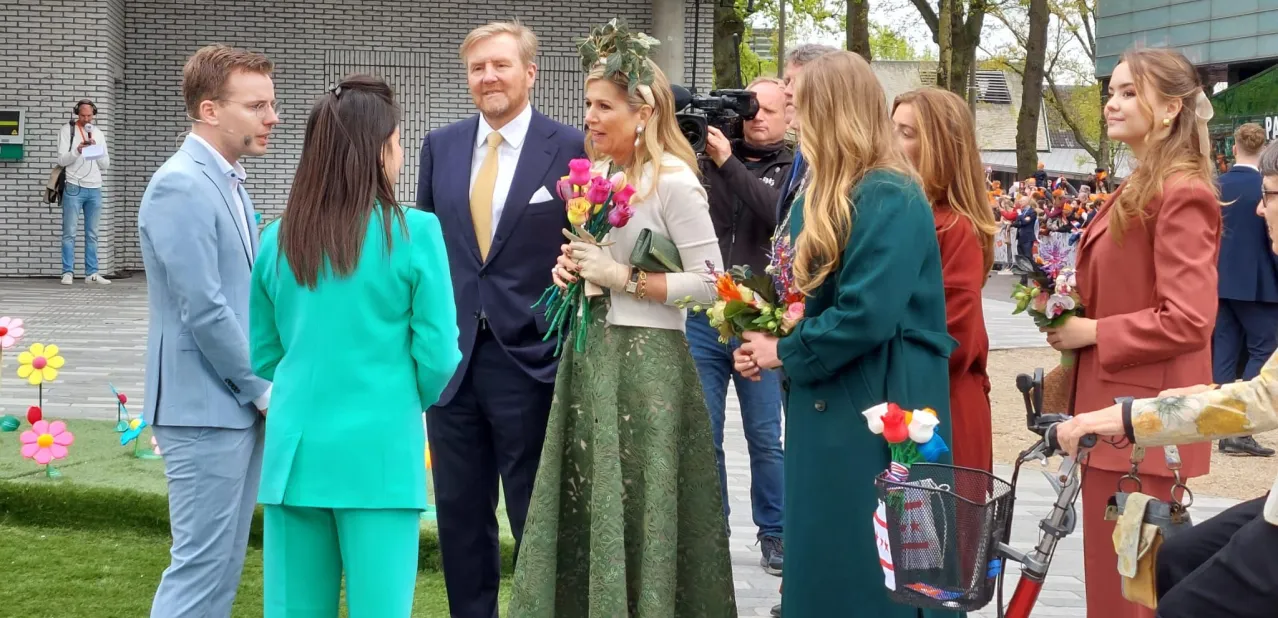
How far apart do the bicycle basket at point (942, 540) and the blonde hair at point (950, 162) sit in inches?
54.8

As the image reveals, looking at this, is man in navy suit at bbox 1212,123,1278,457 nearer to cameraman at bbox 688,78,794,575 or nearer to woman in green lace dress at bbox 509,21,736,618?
cameraman at bbox 688,78,794,575

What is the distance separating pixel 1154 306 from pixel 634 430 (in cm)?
162

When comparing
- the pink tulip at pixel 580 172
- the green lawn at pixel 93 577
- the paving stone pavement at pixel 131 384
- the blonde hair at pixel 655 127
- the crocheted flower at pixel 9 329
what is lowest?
the green lawn at pixel 93 577

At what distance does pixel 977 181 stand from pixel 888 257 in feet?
3.00

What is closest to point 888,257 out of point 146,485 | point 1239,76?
point 146,485

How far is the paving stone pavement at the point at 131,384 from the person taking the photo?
19.1 feet

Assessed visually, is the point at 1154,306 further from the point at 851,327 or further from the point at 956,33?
the point at 956,33

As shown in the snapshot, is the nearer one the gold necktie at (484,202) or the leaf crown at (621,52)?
the leaf crown at (621,52)

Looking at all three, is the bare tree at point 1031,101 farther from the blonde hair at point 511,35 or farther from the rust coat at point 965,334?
the rust coat at point 965,334

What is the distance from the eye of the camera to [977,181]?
441cm

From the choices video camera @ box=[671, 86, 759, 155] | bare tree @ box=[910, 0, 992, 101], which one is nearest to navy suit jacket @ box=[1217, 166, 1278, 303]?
video camera @ box=[671, 86, 759, 155]

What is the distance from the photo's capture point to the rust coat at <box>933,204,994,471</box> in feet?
14.1

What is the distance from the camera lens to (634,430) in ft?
14.3

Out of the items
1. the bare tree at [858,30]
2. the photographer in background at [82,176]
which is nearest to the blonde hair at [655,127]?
the photographer in background at [82,176]
